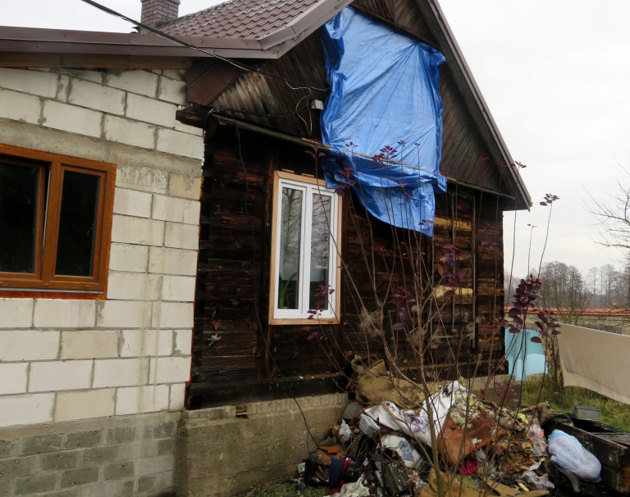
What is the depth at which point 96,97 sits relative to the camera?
4.83m

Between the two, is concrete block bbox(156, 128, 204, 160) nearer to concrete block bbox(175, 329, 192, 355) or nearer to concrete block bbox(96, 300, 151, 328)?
concrete block bbox(96, 300, 151, 328)

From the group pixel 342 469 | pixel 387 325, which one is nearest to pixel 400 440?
pixel 342 469

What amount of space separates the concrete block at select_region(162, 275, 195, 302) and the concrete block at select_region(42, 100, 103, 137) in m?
1.54

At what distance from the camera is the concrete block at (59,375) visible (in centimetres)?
437

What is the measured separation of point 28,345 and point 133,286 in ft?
3.30

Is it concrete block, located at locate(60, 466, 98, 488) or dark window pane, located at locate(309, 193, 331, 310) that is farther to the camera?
dark window pane, located at locate(309, 193, 331, 310)

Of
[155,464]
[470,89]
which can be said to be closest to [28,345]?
[155,464]

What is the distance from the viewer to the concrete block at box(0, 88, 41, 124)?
432cm

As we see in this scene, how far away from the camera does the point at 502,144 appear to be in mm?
8984

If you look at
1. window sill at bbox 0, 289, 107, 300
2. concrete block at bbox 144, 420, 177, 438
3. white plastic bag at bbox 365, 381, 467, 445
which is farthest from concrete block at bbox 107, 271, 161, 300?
white plastic bag at bbox 365, 381, 467, 445

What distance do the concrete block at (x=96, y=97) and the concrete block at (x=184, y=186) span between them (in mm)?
805

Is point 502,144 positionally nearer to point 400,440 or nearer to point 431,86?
point 431,86

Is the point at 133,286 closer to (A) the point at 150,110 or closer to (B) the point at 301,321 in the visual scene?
(A) the point at 150,110

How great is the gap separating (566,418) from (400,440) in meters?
2.68
